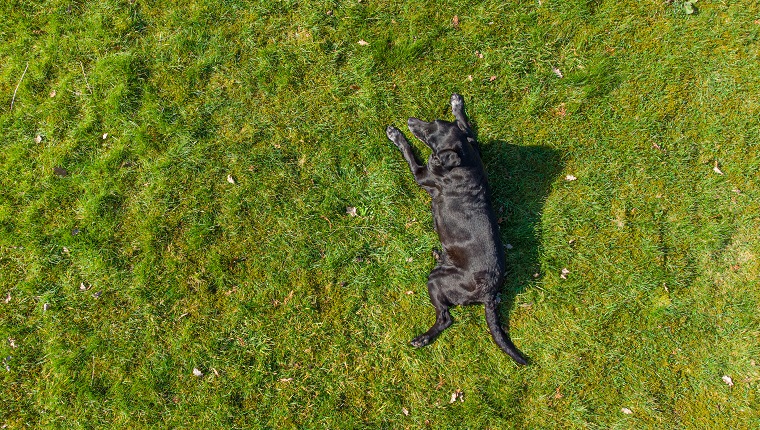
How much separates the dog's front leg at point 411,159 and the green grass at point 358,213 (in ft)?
0.51

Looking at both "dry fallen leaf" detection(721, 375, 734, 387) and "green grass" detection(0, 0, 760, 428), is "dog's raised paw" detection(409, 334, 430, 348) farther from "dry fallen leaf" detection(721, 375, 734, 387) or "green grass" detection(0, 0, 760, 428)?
"dry fallen leaf" detection(721, 375, 734, 387)

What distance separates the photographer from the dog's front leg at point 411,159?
15.6 ft

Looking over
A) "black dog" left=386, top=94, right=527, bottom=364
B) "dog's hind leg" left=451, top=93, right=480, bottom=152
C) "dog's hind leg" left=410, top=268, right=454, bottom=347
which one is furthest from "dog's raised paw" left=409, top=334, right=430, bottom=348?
"dog's hind leg" left=451, top=93, right=480, bottom=152

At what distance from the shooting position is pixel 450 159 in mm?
4316

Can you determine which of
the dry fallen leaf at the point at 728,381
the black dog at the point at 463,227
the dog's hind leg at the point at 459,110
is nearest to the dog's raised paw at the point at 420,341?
the black dog at the point at 463,227

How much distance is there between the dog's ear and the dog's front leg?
371mm

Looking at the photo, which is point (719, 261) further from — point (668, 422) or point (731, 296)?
point (668, 422)

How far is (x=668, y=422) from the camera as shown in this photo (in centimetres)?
488

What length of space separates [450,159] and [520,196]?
147 centimetres

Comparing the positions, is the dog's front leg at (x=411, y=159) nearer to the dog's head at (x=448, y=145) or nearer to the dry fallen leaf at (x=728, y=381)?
the dog's head at (x=448, y=145)

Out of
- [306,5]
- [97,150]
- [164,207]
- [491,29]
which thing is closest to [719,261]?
[491,29]

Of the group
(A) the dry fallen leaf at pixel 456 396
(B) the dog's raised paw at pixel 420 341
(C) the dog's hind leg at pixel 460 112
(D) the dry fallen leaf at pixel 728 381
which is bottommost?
(D) the dry fallen leaf at pixel 728 381

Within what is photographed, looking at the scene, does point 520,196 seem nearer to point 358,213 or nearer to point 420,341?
point 358,213

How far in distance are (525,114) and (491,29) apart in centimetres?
126
